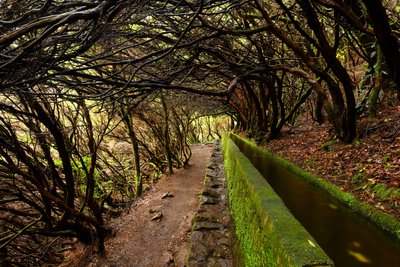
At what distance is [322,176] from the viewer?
6961 millimetres

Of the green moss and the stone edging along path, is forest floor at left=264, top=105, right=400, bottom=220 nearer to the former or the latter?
the green moss

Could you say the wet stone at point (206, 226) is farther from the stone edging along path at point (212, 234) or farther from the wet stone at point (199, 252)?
the wet stone at point (199, 252)

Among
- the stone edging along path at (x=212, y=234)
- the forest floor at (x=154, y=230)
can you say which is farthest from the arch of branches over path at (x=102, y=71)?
the stone edging along path at (x=212, y=234)

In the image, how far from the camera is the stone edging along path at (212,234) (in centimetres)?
577

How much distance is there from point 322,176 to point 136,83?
16.0ft

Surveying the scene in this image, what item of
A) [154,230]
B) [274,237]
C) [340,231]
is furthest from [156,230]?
[274,237]

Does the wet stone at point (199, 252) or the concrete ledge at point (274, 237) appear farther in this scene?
the wet stone at point (199, 252)

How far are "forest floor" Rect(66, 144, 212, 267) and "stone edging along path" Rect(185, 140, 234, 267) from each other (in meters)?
0.74

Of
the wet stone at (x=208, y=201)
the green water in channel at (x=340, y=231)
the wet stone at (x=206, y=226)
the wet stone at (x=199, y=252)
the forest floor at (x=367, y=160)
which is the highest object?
the forest floor at (x=367, y=160)

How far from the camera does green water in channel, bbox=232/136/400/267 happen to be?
3768mm

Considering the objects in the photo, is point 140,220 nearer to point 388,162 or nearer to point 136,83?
point 136,83

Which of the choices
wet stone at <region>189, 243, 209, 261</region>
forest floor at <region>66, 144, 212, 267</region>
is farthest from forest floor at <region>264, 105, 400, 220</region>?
forest floor at <region>66, 144, 212, 267</region>

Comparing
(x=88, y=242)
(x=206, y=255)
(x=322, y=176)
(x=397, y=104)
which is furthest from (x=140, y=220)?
(x=397, y=104)

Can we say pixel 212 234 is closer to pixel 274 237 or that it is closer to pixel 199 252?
pixel 199 252
